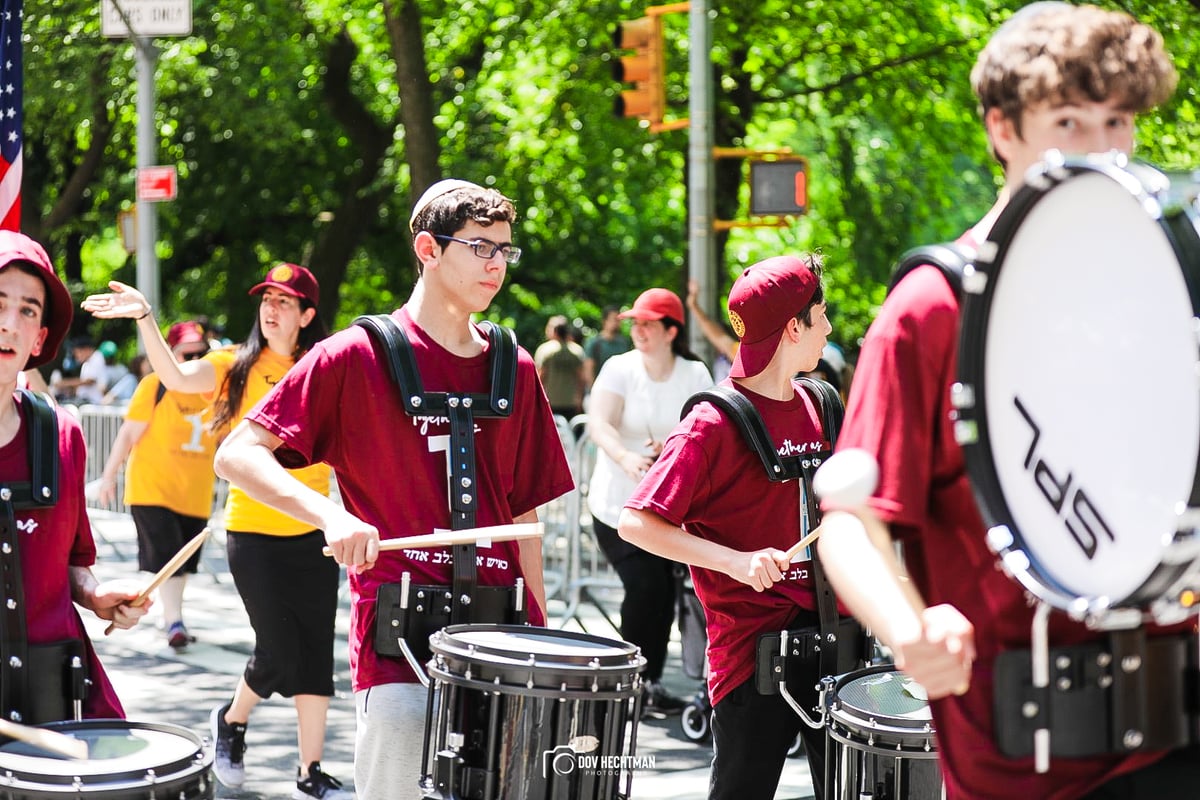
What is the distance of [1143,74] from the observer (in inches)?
94.7

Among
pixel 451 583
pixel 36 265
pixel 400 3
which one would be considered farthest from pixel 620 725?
pixel 400 3

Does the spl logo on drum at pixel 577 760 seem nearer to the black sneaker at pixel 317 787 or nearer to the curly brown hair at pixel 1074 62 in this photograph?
the curly brown hair at pixel 1074 62

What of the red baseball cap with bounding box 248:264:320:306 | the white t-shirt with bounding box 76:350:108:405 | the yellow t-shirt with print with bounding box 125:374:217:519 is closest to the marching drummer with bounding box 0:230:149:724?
the red baseball cap with bounding box 248:264:320:306

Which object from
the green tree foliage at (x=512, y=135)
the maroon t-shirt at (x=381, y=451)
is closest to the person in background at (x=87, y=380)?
the green tree foliage at (x=512, y=135)

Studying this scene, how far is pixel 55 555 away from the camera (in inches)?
152

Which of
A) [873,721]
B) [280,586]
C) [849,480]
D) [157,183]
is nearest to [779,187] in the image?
[157,183]

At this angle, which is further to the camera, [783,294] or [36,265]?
[783,294]

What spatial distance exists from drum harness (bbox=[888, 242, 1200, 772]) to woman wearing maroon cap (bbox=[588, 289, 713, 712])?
18.0ft

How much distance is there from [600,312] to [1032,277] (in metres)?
25.3

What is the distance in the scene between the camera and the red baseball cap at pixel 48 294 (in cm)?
386

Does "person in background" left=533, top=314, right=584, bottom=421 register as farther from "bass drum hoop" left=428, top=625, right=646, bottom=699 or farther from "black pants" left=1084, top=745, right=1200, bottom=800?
"black pants" left=1084, top=745, right=1200, bottom=800

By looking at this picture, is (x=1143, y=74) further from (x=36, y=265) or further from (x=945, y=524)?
(x=36, y=265)

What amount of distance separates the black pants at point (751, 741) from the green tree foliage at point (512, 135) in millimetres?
10666

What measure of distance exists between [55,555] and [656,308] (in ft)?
15.5
